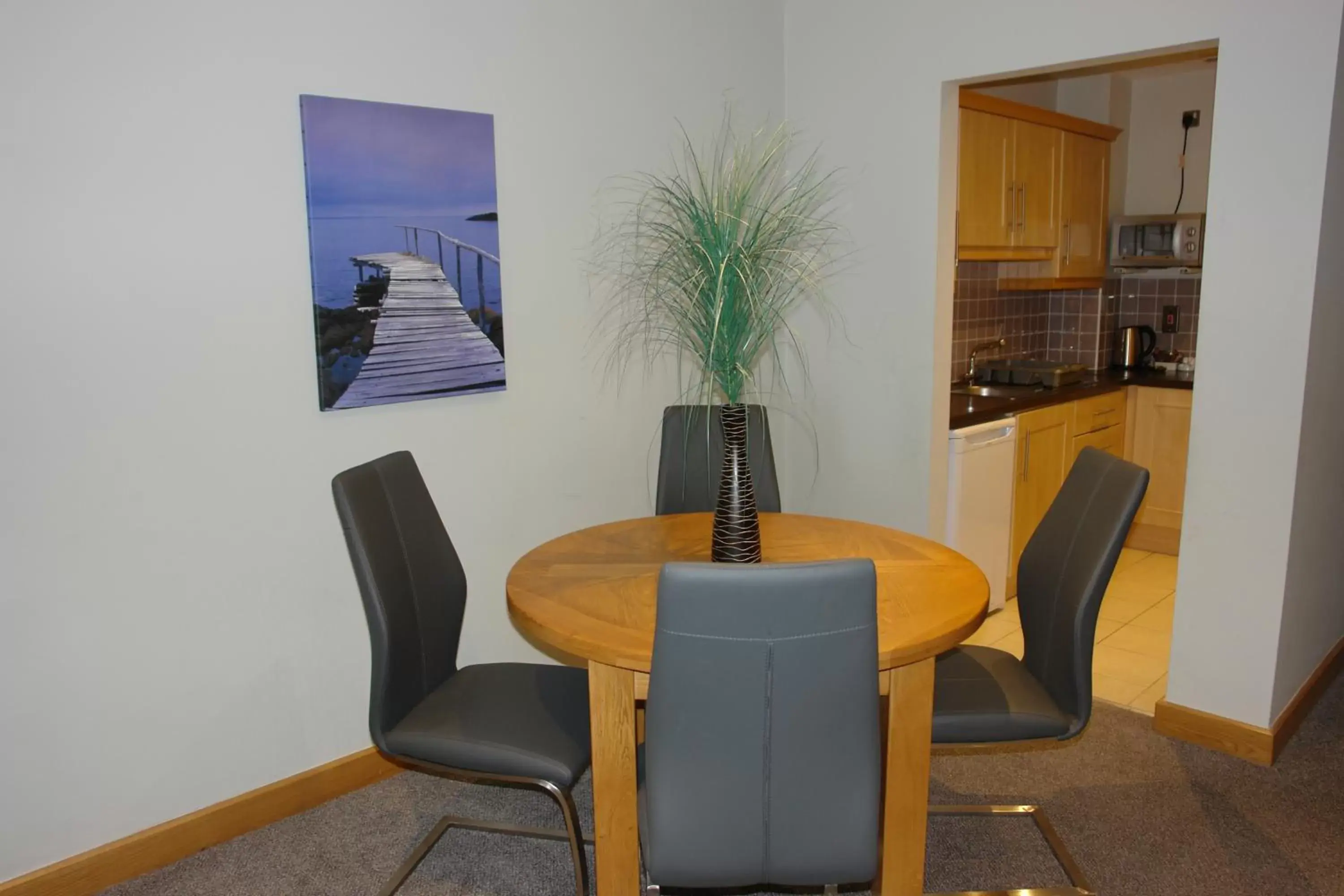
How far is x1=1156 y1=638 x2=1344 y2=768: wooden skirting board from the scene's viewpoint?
113 inches

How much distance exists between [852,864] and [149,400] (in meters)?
A: 1.82

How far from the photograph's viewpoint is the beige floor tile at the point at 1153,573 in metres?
4.57

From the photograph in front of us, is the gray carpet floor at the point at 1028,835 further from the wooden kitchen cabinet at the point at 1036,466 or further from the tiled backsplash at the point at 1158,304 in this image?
the tiled backsplash at the point at 1158,304

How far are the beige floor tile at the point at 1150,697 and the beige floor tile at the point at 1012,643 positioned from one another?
0.45 meters

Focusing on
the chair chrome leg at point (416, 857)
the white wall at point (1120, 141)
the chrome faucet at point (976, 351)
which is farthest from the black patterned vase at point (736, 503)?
the white wall at point (1120, 141)

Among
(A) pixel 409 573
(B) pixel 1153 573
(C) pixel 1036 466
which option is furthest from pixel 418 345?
(B) pixel 1153 573

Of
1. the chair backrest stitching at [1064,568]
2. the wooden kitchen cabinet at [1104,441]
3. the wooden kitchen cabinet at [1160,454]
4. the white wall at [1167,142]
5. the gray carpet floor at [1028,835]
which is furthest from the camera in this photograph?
the white wall at [1167,142]

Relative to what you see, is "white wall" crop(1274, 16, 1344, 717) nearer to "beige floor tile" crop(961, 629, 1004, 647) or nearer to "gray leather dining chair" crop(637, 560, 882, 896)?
"beige floor tile" crop(961, 629, 1004, 647)

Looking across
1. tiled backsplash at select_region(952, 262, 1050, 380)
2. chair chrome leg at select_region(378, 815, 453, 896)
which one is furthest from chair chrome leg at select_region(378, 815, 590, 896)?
tiled backsplash at select_region(952, 262, 1050, 380)

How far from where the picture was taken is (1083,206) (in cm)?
480

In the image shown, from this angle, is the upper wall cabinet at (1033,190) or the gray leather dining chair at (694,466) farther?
the upper wall cabinet at (1033,190)

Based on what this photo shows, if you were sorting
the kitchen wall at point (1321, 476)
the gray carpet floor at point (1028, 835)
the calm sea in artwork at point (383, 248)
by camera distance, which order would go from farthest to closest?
1. the kitchen wall at point (1321, 476)
2. the calm sea in artwork at point (383, 248)
3. the gray carpet floor at point (1028, 835)

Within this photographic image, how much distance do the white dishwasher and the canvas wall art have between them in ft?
5.82

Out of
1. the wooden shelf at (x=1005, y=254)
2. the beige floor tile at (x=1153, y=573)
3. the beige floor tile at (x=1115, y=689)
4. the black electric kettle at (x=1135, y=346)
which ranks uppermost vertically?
the wooden shelf at (x=1005, y=254)
